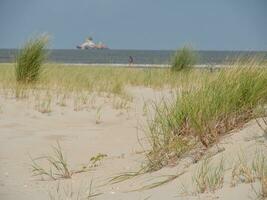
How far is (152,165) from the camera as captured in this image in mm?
4254

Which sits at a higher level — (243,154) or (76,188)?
(243,154)

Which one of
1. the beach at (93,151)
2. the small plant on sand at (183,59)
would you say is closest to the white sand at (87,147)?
the beach at (93,151)

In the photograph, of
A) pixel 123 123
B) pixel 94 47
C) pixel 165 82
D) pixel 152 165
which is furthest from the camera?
pixel 94 47

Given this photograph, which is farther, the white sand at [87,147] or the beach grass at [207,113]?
the beach grass at [207,113]

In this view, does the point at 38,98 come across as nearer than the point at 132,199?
No

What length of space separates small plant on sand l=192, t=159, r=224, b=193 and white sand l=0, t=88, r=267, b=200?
53 millimetres

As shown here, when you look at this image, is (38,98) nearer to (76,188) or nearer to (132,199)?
(76,188)

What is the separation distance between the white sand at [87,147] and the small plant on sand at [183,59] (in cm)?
526

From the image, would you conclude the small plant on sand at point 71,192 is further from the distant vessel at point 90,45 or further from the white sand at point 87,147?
the distant vessel at point 90,45

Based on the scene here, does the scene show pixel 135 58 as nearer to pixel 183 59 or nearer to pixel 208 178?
pixel 183 59

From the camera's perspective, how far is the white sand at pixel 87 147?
12.5 ft

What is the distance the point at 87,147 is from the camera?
18.4 ft

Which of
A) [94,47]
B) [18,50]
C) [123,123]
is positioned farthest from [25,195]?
[94,47]

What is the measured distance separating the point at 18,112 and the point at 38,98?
766 mm
